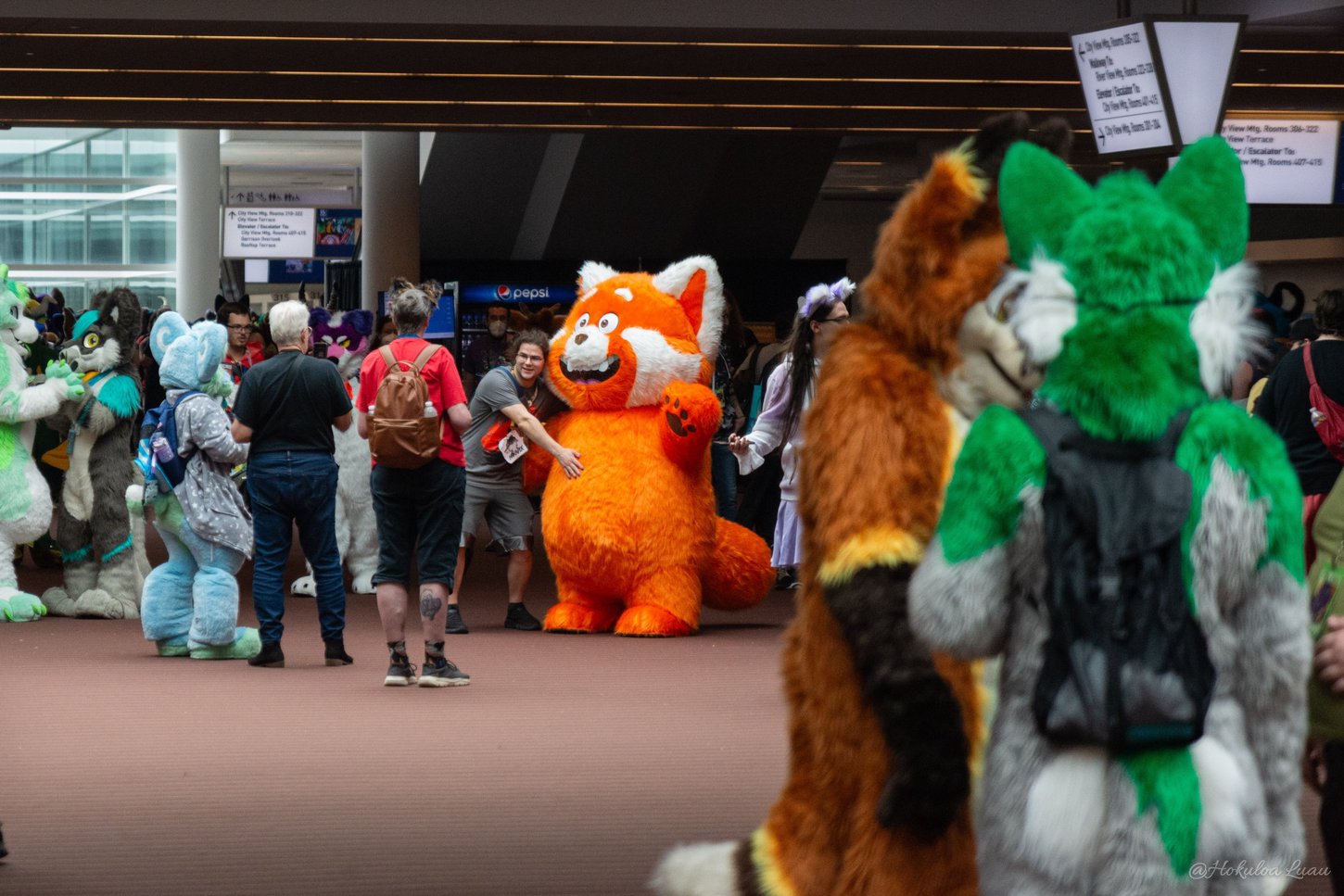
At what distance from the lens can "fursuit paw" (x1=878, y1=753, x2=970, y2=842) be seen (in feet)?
9.74

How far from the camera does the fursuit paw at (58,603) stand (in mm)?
10781

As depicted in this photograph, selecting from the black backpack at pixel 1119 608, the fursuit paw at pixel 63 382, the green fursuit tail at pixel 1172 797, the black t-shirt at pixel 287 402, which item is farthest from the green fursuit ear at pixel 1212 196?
the fursuit paw at pixel 63 382

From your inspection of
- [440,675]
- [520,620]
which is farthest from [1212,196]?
[520,620]

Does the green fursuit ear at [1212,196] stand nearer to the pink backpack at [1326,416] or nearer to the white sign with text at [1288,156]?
A: the pink backpack at [1326,416]

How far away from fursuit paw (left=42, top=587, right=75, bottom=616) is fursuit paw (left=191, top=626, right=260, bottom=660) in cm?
202

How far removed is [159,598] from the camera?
8.98 m

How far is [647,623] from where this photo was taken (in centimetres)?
955

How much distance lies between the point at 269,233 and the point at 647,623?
1701 centimetres

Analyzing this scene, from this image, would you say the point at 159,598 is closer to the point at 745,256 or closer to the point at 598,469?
the point at 598,469

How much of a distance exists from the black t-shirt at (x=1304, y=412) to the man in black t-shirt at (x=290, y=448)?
13.7 ft

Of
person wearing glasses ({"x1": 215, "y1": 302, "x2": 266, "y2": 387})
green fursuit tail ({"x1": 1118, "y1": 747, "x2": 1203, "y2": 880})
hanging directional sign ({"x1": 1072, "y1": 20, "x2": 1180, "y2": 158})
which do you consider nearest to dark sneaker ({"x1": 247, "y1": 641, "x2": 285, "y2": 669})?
person wearing glasses ({"x1": 215, "y1": 302, "x2": 266, "y2": 387})

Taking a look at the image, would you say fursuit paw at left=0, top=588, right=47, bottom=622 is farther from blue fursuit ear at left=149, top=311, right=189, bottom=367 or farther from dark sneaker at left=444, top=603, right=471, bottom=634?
dark sneaker at left=444, top=603, right=471, bottom=634

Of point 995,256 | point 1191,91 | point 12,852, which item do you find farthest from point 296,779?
point 1191,91

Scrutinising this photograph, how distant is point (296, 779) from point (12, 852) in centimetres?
116
